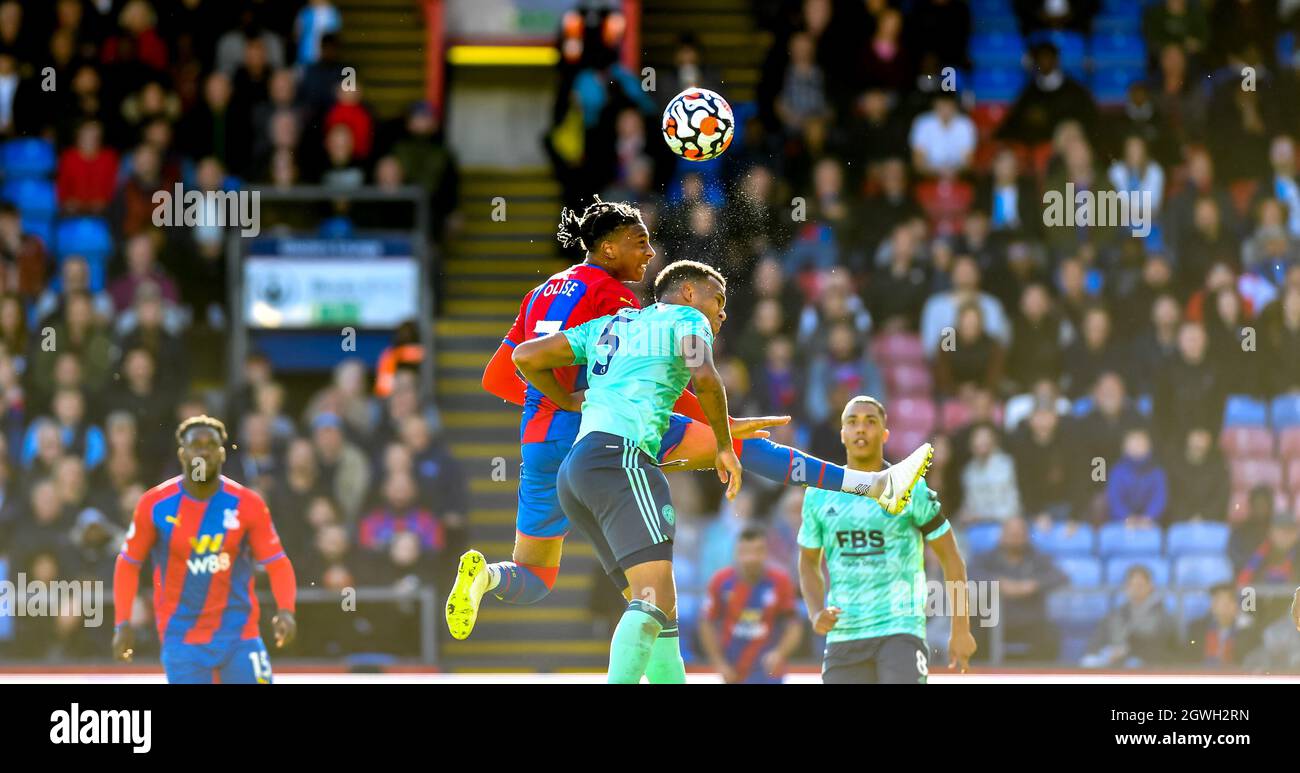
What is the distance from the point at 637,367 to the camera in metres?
7.10

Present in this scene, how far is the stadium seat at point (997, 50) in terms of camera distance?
1577cm

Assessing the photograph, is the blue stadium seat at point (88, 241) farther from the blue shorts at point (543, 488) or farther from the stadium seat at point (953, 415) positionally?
the blue shorts at point (543, 488)

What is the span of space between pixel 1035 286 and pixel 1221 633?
2.84 metres

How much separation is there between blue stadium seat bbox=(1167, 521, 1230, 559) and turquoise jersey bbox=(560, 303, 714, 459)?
680 cm

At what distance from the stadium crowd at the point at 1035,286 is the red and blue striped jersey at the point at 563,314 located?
4323 mm

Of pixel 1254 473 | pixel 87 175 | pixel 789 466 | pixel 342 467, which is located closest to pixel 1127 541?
pixel 1254 473

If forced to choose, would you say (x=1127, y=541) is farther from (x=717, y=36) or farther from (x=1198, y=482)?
(x=717, y=36)

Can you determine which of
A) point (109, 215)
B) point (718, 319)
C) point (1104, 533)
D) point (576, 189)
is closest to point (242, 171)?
point (109, 215)

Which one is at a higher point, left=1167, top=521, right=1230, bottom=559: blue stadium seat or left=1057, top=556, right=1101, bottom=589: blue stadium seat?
left=1167, top=521, right=1230, bottom=559: blue stadium seat

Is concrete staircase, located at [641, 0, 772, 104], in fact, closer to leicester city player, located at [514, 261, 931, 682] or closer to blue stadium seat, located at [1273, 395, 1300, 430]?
blue stadium seat, located at [1273, 395, 1300, 430]

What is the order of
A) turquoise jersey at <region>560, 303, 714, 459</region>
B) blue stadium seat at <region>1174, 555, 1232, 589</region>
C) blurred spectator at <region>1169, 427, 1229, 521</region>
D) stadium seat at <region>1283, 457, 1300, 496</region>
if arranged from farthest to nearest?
stadium seat at <region>1283, 457, 1300, 496</region>
blurred spectator at <region>1169, 427, 1229, 521</region>
blue stadium seat at <region>1174, 555, 1232, 589</region>
turquoise jersey at <region>560, 303, 714, 459</region>

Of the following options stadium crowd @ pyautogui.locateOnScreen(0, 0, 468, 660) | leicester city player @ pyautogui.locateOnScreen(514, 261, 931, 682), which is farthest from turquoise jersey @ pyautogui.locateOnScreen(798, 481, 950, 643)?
stadium crowd @ pyautogui.locateOnScreen(0, 0, 468, 660)

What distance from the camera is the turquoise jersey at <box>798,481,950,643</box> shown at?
26.0ft
